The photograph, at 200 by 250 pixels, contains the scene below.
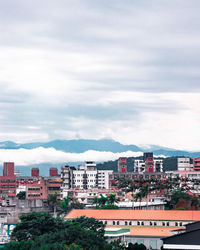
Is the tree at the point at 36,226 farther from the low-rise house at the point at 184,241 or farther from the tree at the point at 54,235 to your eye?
the low-rise house at the point at 184,241

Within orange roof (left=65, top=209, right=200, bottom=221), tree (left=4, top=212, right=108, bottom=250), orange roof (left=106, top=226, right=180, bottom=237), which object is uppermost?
orange roof (left=65, top=209, right=200, bottom=221)

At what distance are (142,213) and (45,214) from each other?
35.6 meters

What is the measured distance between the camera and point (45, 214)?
310ft

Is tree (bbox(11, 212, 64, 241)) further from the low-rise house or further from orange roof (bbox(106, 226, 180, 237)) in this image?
the low-rise house

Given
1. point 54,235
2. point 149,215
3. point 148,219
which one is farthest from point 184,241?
point 149,215

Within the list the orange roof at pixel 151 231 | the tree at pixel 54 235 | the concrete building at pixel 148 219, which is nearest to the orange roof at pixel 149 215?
the concrete building at pixel 148 219

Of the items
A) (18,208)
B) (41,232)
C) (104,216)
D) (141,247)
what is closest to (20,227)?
(41,232)

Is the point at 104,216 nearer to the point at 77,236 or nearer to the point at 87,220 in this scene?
the point at 87,220

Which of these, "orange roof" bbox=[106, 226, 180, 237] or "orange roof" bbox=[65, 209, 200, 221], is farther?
"orange roof" bbox=[65, 209, 200, 221]

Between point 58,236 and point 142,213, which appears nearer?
point 58,236

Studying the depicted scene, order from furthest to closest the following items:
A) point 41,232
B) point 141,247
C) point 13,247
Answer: point 41,232, point 141,247, point 13,247

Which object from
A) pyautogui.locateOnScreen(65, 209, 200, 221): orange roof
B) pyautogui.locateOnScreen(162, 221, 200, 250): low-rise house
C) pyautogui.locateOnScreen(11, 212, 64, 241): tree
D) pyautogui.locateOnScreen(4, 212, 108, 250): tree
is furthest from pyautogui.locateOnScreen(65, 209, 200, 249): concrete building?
pyautogui.locateOnScreen(162, 221, 200, 250): low-rise house

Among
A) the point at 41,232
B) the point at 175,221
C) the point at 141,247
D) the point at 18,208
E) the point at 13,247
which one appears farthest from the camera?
the point at 18,208

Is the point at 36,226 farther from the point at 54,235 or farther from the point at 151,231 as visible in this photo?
the point at 151,231
